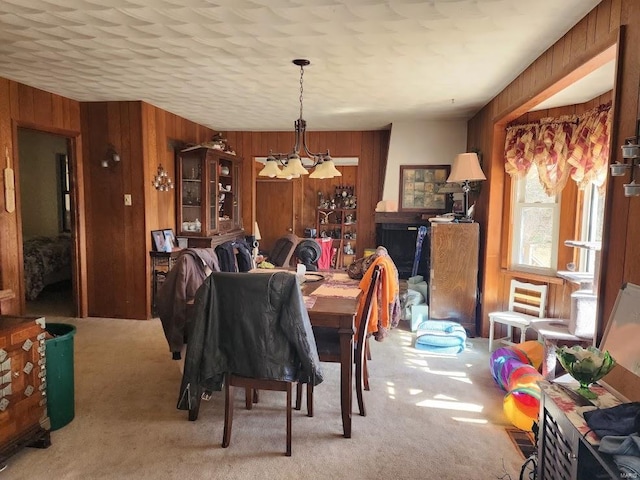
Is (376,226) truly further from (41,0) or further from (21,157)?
(21,157)

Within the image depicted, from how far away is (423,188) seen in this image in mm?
5418

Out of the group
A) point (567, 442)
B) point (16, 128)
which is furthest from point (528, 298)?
point (16, 128)

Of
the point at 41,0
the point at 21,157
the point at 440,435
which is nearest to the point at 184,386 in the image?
Answer: the point at 440,435

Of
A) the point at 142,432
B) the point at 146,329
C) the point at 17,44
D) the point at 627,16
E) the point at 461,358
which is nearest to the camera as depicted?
the point at 627,16

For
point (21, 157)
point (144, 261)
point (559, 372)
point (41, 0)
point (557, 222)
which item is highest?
point (41, 0)

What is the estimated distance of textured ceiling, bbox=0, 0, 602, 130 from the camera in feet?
7.43

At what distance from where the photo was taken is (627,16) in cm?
186

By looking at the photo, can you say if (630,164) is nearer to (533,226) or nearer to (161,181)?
(533,226)

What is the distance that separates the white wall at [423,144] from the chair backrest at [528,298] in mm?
1977

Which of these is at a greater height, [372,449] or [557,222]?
[557,222]

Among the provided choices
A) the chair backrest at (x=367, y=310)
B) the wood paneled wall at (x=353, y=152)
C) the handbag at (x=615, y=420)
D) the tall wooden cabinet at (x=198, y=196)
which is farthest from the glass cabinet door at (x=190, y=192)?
the handbag at (x=615, y=420)

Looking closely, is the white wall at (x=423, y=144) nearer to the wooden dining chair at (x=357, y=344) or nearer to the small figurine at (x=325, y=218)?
the small figurine at (x=325, y=218)

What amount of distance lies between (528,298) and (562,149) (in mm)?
1374

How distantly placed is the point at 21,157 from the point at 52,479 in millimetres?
5584
